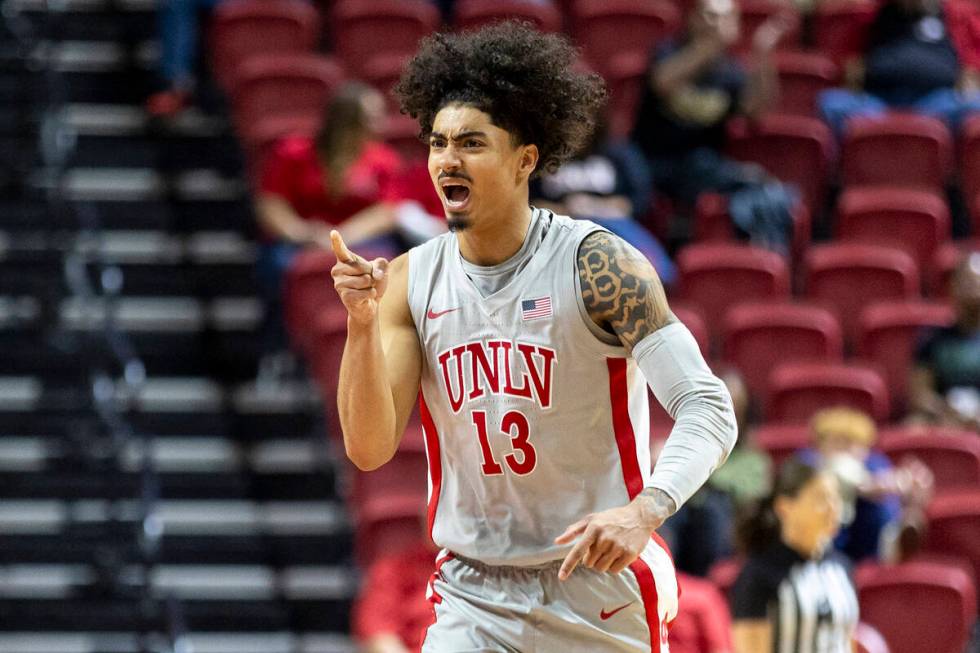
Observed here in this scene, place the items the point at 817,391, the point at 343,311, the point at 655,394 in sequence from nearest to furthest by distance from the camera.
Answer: the point at 655,394, the point at 343,311, the point at 817,391

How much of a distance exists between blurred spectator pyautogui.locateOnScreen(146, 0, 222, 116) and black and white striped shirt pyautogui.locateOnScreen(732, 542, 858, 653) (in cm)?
433

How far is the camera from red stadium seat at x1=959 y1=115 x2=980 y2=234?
9.37m

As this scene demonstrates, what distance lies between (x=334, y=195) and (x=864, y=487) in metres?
2.50

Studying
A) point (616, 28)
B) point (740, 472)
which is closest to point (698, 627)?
point (740, 472)

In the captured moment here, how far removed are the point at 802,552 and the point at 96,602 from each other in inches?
108

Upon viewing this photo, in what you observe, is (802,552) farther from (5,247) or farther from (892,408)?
(5,247)

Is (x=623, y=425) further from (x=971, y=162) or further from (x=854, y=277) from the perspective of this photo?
(x=971, y=162)

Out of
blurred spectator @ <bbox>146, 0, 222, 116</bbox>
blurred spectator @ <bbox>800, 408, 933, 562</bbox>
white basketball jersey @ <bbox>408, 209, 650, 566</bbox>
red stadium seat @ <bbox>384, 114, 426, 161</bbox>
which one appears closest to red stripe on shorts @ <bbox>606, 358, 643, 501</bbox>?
white basketball jersey @ <bbox>408, 209, 650, 566</bbox>

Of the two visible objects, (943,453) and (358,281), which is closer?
(358,281)

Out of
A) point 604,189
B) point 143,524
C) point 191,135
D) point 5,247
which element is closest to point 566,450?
point 143,524

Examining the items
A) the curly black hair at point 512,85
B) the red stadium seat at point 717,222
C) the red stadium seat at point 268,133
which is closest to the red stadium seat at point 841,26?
the red stadium seat at point 717,222

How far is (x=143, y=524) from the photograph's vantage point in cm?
694

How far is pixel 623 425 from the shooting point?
380 cm

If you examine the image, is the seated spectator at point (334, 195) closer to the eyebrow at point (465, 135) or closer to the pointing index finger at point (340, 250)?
the eyebrow at point (465, 135)
